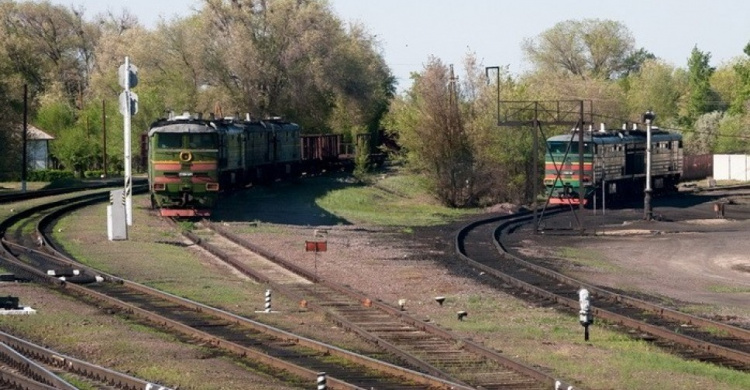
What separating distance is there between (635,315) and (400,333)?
4.62 meters

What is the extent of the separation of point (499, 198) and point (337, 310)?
34.9 m

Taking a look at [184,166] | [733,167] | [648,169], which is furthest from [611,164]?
[733,167]

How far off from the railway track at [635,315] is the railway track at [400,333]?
303 cm

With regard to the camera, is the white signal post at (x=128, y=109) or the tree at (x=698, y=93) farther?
the tree at (x=698, y=93)

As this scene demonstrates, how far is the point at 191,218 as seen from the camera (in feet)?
133

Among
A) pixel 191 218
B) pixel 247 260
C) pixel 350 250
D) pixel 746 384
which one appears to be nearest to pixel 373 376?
pixel 746 384

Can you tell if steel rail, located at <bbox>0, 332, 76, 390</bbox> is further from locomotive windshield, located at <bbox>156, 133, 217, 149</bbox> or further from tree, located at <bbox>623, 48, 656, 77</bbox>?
tree, located at <bbox>623, 48, 656, 77</bbox>

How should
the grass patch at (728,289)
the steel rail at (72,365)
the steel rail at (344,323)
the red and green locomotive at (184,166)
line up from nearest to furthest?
the steel rail at (72,365) < the steel rail at (344,323) < the grass patch at (728,289) < the red and green locomotive at (184,166)

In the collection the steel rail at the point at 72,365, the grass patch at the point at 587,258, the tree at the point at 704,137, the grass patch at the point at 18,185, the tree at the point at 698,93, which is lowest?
the grass patch at the point at 587,258

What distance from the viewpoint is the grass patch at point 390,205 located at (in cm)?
4603

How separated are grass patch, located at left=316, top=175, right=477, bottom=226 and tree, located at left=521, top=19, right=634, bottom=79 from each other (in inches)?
2123

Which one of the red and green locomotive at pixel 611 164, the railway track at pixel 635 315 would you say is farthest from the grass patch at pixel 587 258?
the red and green locomotive at pixel 611 164

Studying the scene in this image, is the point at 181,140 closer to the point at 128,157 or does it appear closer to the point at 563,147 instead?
the point at 128,157

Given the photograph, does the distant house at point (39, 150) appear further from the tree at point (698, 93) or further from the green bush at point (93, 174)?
the tree at point (698, 93)
